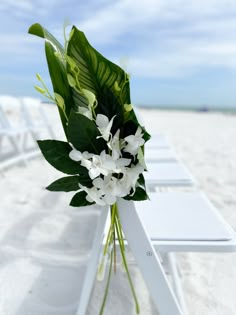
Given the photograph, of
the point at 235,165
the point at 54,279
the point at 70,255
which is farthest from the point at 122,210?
the point at 235,165

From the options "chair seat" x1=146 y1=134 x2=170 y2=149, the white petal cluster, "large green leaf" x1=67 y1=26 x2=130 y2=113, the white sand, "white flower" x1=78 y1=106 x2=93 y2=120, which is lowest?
the white sand

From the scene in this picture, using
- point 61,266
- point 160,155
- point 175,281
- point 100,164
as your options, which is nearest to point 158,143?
point 160,155

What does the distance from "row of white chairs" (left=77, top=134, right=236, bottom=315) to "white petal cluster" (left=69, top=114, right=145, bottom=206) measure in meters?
0.14

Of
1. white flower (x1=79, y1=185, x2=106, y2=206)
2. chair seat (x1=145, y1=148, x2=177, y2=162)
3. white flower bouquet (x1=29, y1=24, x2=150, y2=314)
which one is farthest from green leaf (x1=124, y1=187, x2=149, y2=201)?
chair seat (x1=145, y1=148, x2=177, y2=162)

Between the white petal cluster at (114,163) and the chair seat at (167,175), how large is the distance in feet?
Answer: 3.55

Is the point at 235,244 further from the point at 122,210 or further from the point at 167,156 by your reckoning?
the point at 167,156

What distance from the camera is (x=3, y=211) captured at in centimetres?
275

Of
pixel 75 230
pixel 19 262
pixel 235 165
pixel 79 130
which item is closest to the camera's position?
pixel 79 130

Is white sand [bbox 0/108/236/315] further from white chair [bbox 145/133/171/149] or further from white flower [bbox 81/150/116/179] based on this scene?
white flower [bbox 81/150/116/179]

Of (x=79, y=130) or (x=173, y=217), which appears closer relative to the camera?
(x=79, y=130)

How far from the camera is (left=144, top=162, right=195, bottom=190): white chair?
2041 millimetres

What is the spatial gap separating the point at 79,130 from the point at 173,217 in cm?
74

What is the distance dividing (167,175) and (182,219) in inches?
28.3

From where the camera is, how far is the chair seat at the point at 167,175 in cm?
204
